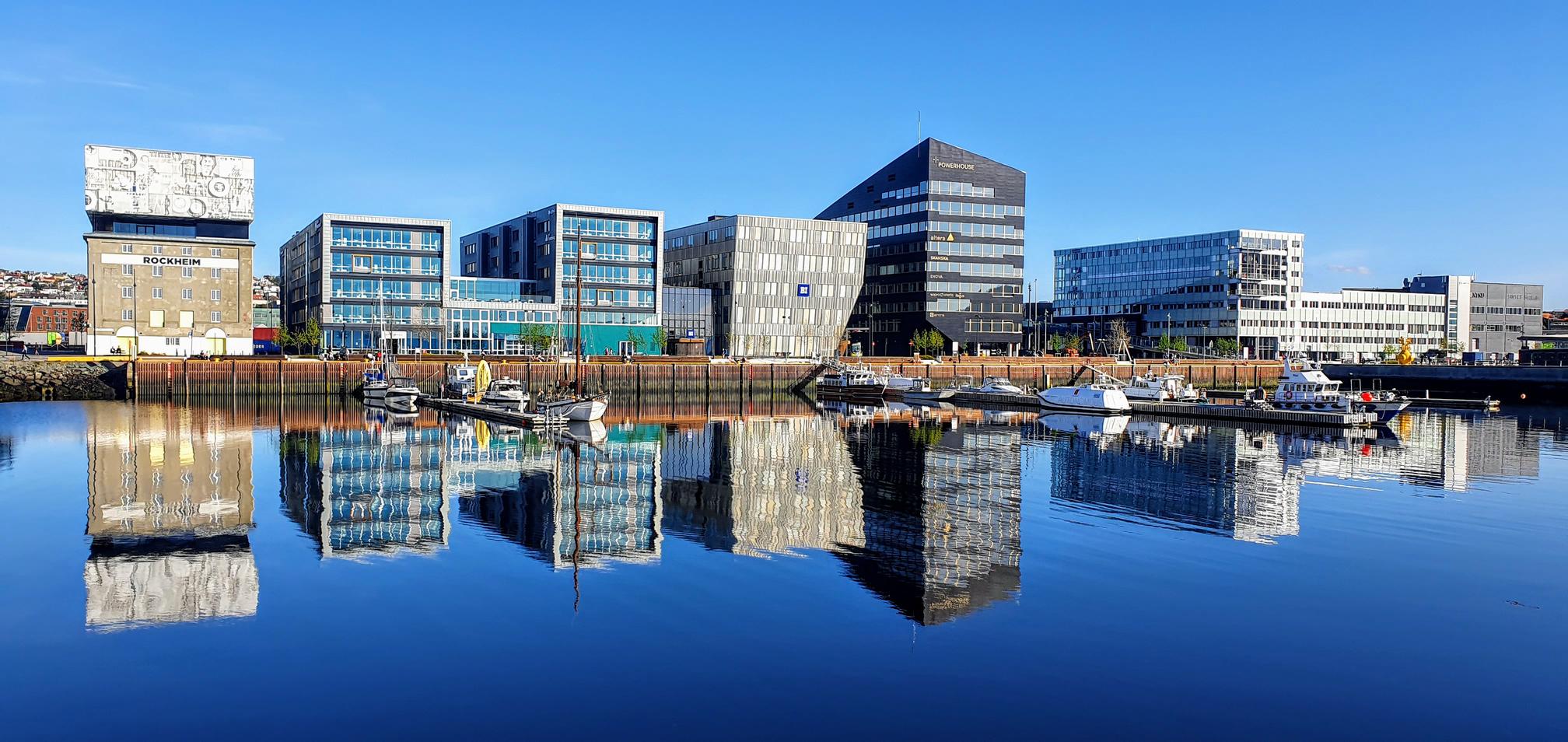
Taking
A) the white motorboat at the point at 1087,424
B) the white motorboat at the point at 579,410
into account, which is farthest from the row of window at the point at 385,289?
the white motorboat at the point at 1087,424

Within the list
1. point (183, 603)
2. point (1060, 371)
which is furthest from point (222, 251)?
point (183, 603)

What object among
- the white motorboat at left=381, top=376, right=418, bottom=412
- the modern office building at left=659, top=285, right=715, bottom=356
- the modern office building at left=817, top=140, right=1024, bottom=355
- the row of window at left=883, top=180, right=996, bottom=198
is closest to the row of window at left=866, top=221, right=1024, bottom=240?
the modern office building at left=817, top=140, right=1024, bottom=355

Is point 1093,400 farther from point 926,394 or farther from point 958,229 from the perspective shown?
point 958,229

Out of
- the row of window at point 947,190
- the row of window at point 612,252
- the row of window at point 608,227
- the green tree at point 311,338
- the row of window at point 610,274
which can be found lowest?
the green tree at point 311,338

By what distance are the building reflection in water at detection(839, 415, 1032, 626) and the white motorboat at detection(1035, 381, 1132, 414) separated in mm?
35316

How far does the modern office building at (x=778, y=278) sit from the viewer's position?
152m

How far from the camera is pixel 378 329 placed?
12412 cm

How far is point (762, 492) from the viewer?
1531 inches

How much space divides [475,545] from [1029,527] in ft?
52.8

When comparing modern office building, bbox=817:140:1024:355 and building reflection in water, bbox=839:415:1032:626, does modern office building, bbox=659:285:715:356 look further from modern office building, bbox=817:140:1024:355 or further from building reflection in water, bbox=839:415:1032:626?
building reflection in water, bbox=839:415:1032:626

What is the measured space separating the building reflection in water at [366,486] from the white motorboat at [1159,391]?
65.1 metres

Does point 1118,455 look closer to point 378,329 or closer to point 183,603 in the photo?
point 183,603

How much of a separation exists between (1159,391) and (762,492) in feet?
228

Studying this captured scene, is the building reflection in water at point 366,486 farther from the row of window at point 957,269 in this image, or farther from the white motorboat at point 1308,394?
the row of window at point 957,269
